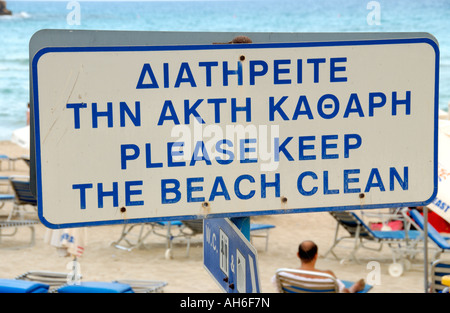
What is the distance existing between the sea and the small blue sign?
43101mm

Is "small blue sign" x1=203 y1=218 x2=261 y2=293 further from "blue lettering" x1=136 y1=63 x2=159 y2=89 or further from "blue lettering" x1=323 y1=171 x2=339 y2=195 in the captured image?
"blue lettering" x1=136 y1=63 x2=159 y2=89

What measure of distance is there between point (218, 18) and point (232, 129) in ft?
229

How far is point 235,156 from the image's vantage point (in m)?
1.71

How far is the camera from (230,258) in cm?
189

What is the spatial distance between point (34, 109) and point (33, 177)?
171 mm

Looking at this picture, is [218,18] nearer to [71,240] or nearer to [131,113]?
[71,240]

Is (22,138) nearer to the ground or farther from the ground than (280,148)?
farther from the ground

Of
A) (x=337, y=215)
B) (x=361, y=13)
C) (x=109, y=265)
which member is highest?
(x=361, y=13)

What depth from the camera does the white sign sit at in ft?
5.36

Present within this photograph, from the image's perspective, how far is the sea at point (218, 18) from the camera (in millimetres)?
54656

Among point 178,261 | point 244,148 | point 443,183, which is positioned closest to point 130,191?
point 244,148
